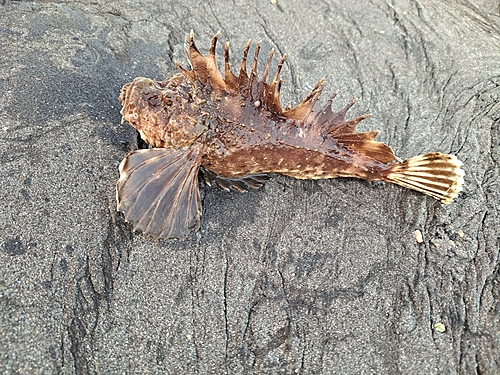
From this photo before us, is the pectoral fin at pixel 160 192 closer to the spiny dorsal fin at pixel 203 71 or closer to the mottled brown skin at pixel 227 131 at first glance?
the mottled brown skin at pixel 227 131

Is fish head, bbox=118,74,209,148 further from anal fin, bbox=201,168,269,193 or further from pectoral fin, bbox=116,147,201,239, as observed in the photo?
anal fin, bbox=201,168,269,193

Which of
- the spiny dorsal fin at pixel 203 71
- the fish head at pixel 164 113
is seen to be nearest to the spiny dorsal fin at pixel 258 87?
the spiny dorsal fin at pixel 203 71

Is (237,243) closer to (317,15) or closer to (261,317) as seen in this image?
(261,317)

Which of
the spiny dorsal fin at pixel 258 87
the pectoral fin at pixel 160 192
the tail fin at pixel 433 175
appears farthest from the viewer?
the tail fin at pixel 433 175

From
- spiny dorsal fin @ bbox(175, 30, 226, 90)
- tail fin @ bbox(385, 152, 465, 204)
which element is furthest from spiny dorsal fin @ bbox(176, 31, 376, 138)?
tail fin @ bbox(385, 152, 465, 204)

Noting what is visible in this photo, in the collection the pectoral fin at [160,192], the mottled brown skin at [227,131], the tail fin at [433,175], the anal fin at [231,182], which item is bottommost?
the pectoral fin at [160,192]

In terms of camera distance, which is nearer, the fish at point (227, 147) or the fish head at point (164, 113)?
the fish at point (227, 147)

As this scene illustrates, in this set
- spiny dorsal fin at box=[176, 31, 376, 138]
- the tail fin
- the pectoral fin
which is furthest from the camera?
the tail fin

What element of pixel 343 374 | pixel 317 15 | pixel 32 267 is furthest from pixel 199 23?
pixel 343 374
